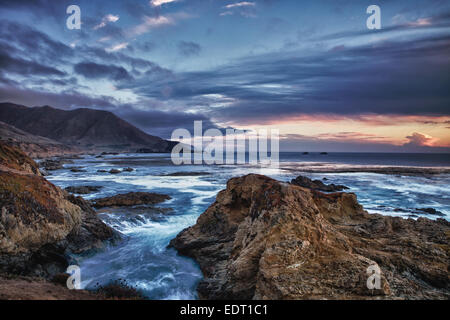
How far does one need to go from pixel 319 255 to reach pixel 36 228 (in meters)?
8.51

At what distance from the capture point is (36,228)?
7.84 meters

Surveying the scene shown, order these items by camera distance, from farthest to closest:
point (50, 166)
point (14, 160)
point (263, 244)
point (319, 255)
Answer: point (50, 166) → point (14, 160) → point (263, 244) → point (319, 255)

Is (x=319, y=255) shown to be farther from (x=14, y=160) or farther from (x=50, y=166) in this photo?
(x=50, y=166)

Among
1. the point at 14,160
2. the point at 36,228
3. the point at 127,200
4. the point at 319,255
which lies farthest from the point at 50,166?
the point at 319,255

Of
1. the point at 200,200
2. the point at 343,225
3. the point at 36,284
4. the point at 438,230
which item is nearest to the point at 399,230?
the point at 438,230

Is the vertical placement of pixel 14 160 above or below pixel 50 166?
above

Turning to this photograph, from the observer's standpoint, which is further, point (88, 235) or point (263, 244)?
point (88, 235)

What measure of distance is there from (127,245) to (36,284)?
17.7 feet

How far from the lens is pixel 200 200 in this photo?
22531mm

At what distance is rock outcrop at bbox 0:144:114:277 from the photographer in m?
7.07

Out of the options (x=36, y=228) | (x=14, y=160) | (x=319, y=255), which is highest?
(x=14, y=160)

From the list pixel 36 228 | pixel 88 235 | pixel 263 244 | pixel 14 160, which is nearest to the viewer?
pixel 263 244

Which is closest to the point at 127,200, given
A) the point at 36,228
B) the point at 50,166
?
the point at 36,228
